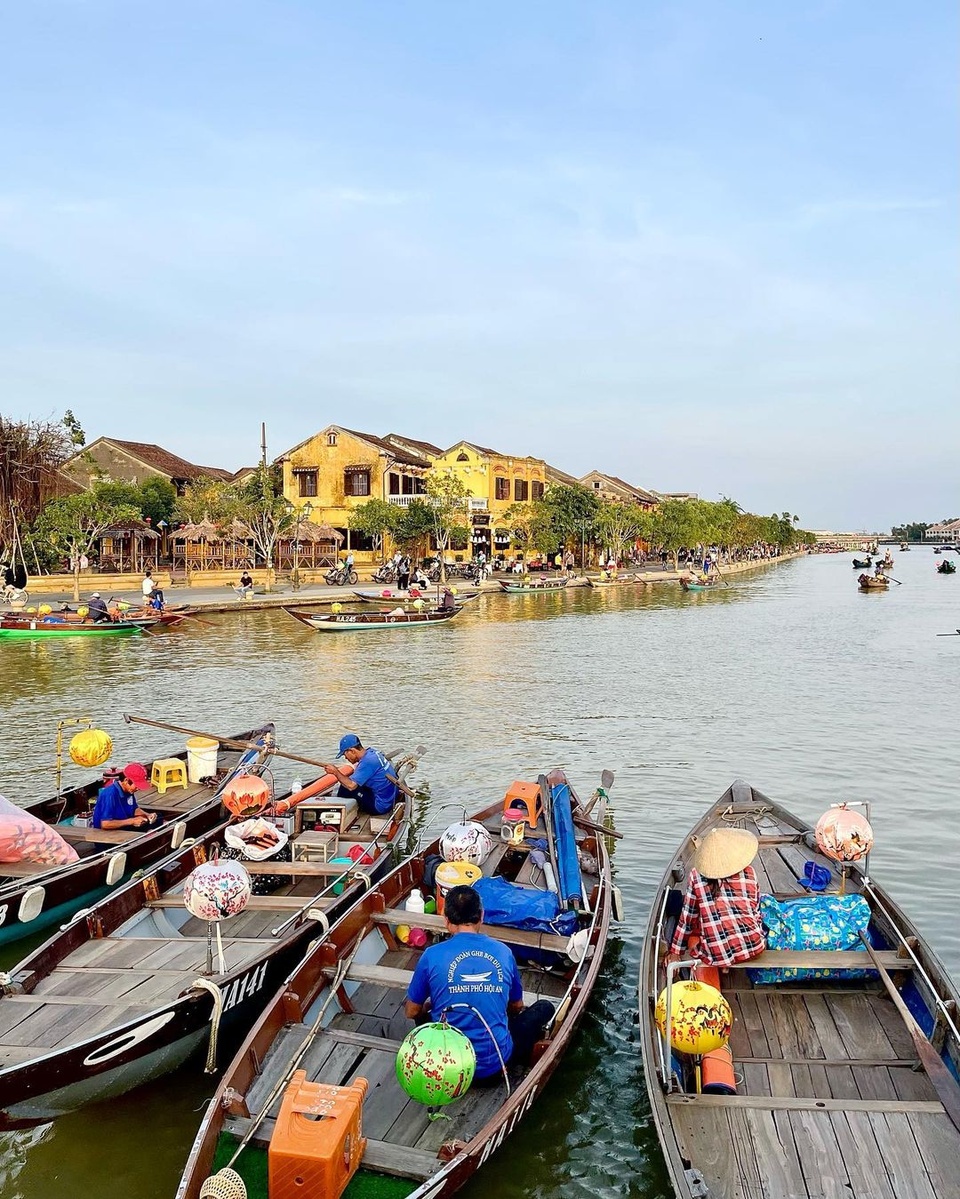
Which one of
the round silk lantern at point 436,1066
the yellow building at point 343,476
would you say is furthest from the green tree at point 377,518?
the round silk lantern at point 436,1066

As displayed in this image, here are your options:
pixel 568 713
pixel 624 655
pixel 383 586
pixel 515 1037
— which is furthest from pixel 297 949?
pixel 383 586

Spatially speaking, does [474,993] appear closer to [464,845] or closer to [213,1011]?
[213,1011]

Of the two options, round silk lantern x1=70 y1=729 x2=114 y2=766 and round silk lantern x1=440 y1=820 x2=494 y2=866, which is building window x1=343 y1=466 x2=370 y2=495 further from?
round silk lantern x1=440 y1=820 x2=494 y2=866

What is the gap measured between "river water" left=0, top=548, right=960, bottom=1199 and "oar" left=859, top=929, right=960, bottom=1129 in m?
1.93

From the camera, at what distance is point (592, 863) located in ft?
30.9

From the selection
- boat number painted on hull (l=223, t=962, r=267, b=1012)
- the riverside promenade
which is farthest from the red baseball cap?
the riverside promenade

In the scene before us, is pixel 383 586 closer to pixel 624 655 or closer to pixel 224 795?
pixel 624 655

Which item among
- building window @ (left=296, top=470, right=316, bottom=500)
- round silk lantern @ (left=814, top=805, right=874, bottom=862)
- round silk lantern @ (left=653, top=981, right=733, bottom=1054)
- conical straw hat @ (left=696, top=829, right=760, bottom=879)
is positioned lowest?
round silk lantern @ (left=653, top=981, right=733, bottom=1054)

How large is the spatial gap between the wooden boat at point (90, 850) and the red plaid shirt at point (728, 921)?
6.07 m

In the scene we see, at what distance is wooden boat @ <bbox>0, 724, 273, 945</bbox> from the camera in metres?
8.72

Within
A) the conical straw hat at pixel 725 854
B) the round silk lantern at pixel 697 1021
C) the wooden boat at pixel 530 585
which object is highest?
the wooden boat at pixel 530 585

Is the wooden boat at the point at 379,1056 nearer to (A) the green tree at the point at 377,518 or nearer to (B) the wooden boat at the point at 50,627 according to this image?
(B) the wooden boat at the point at 50,627

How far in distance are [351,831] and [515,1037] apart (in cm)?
484

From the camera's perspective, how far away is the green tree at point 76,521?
42000mm
